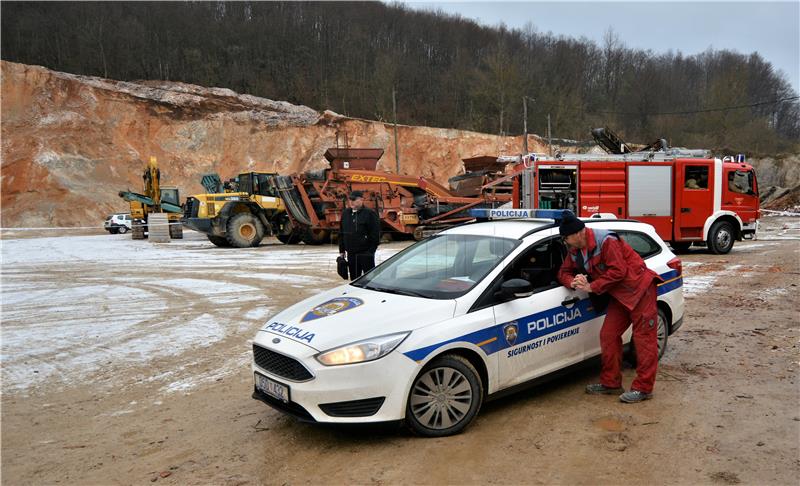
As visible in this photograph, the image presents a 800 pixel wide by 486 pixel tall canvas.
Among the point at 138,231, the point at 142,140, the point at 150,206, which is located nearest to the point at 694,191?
the point at 138,231

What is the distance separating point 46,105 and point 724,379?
4826cm

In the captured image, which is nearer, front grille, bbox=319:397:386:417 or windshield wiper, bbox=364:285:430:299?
front grille, bbox=319:397:386:417

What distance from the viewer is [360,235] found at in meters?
7.31

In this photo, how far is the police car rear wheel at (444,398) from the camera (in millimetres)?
3666

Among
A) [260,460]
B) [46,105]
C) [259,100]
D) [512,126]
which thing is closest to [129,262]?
[260,460]

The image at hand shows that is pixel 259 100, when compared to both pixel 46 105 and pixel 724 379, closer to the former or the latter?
pixel 46 105

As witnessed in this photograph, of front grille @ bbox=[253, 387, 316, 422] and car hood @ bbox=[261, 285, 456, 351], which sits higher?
car hood @ bbox=[261, 285, 456, 351]

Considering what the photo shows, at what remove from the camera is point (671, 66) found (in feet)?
226

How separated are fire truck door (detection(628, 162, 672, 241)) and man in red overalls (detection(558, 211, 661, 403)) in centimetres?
1110

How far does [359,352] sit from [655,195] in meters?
13.3

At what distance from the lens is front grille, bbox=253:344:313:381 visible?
3.57 metres

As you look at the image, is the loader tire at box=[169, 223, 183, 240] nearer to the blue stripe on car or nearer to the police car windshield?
the police car windshield

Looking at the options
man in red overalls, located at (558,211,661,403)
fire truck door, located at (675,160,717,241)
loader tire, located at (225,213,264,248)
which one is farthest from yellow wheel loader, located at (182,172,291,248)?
man in red overalls, located at (558,211,661,403)

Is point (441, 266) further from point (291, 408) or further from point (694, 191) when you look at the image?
point (694, 191)
